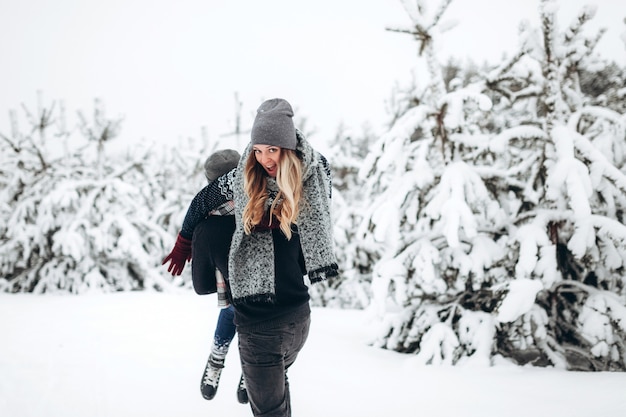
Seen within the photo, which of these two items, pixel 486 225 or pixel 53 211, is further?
pixel 53 211

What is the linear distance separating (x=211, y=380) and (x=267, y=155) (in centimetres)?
154

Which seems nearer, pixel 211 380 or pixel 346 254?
pixel 211 380

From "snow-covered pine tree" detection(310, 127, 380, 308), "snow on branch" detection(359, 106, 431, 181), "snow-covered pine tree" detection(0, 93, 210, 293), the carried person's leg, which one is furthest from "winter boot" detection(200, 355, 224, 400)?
"snow-covered pine tree" detection(310, 127, 380, 308)

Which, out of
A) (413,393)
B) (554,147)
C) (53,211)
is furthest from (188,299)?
(554,147)

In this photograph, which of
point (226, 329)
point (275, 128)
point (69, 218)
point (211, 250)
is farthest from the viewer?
point (69, 218)

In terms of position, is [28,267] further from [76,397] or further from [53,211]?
[76,397]

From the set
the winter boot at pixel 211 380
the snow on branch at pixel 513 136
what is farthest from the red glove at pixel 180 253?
the snow on branch at pixel 513 136

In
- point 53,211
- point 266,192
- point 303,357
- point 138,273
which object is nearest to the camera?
point 266,192

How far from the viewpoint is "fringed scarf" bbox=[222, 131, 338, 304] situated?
1962mm

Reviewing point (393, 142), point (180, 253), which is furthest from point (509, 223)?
point (180, 253)

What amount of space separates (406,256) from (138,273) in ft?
31.8

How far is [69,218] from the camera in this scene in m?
11.3

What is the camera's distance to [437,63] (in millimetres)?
5184

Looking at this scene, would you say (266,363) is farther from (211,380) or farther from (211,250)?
(211,380)
